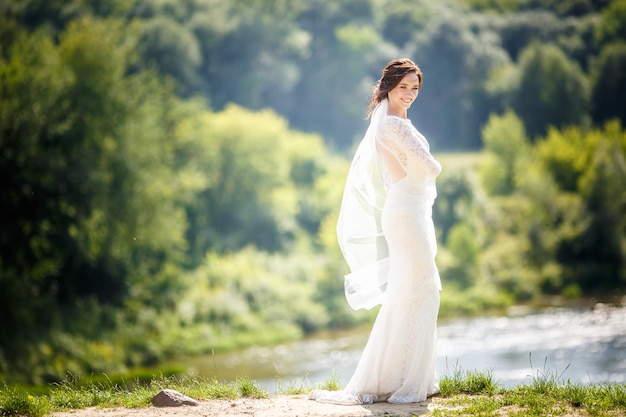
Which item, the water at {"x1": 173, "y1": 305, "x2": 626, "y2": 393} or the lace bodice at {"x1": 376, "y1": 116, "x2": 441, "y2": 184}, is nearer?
the lace bodice at {"x1": 376, "y1": 116, "x2": 441, "y2": 184}

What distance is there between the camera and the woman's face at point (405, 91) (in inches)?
310

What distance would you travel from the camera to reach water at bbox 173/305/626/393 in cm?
2573

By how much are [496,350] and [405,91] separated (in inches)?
913

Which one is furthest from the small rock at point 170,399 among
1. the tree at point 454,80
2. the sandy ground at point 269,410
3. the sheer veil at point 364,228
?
the tree at point 454,80

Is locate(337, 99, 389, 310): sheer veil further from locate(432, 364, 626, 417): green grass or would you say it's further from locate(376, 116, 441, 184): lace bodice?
locate(432, 364, 626, 417): green grass

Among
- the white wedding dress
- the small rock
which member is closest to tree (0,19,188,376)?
the small rock

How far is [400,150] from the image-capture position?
25.5 ft

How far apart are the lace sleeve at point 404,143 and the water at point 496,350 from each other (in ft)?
52.6

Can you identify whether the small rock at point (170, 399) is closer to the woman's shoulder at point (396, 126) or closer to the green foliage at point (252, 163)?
the green foliage at point (252, 163)

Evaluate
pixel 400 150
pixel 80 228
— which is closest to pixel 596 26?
pixel 80 228

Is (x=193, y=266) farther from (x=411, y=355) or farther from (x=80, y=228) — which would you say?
(x=411, y=355)

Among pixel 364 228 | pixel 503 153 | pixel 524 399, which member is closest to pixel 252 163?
pixel 503 153

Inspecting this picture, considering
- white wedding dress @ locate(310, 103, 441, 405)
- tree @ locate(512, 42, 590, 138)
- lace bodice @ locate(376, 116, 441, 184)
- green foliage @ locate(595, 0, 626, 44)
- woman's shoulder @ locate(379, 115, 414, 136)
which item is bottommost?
white wedding dress @ locate(310, 103, 441, 405)

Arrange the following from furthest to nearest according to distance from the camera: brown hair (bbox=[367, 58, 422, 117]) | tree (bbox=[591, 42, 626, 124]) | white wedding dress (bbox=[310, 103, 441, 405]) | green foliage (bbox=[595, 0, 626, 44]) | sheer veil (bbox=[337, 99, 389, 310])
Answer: green foliage (bbox=[595, 0, 626, 44]) < tree (bbox=[591, 42, 626, 124]) < sheer veil (bbox=[337, 99, 389, 310]) < brown hair (bbox=[367, 58, 422, 117]) < white wedding dress (bbox=[310, 103, 441, 405])
